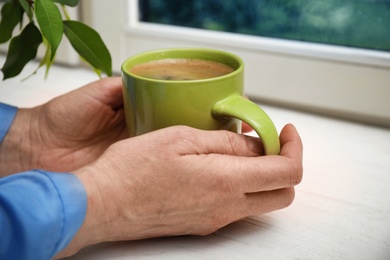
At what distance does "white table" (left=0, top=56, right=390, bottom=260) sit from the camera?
0.45 m

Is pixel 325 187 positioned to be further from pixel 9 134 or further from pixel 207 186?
pixel 9 134

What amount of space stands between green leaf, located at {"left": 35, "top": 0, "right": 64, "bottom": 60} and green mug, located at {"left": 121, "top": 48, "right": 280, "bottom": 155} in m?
0.07

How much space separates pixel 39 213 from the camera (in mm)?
386

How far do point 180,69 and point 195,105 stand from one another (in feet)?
0.30

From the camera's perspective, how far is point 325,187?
0.56 metres

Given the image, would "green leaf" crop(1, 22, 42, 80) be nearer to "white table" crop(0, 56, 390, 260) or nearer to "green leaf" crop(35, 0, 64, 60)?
"green leaf" crop(35, 0, 64, 60)

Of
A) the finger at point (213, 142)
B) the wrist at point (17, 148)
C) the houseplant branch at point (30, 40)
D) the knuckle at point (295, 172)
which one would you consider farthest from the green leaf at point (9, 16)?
the knuckle at point (295, 172)

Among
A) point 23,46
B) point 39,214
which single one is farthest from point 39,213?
point 23,46

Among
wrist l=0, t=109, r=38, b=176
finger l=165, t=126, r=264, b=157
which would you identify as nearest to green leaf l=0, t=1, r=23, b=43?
wrist l=0, t=109, r=38, b=176

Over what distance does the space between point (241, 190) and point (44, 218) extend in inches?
6.6

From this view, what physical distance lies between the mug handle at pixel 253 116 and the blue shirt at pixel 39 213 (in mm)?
143

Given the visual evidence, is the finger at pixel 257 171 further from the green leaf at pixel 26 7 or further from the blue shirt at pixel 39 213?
the green leaf at pixel 26 7

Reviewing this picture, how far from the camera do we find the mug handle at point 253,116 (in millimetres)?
448

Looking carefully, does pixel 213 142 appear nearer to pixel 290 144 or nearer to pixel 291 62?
pixel 290 144
